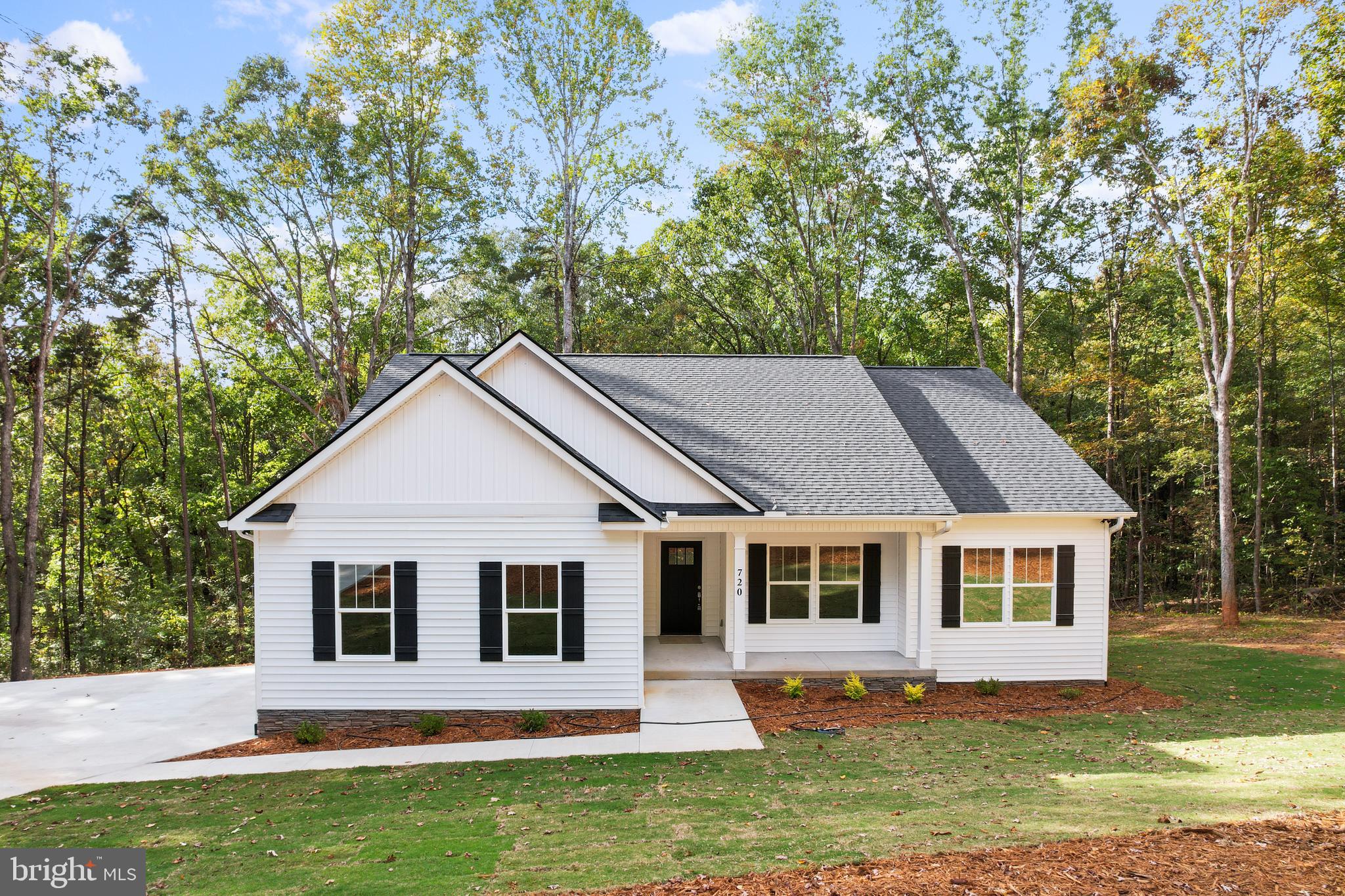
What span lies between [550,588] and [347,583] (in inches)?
114

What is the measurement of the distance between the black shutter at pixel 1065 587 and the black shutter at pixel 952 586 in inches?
67.1

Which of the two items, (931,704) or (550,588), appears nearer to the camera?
(550,588)

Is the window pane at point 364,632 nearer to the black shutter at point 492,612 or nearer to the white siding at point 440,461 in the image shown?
the black shutter at point 492,612

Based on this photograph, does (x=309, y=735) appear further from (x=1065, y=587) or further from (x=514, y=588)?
(x=1065, y=587)

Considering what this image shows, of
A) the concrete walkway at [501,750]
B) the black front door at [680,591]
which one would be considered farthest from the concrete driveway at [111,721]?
the black front door at [680,591]

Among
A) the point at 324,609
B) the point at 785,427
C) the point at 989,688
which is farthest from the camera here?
the point at 785,427

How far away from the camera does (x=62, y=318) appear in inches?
706

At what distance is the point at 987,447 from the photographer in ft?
43.8

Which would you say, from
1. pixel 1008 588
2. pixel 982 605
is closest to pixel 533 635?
pixel 982 605

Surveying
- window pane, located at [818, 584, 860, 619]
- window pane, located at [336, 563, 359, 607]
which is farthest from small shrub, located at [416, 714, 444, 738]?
window pane, located at [818, 584, 860, 619]

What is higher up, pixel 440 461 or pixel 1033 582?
pixel 440 461

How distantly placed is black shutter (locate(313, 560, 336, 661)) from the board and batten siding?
9.48m

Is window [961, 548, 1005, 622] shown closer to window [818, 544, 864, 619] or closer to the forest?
window [818, 544, 864, 619]

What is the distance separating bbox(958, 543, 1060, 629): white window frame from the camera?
11758mm
